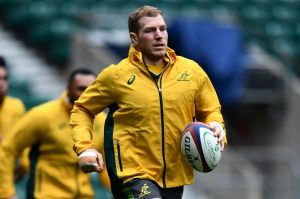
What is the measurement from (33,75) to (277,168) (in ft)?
12.7

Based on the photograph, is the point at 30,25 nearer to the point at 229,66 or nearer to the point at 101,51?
the point at 101,51

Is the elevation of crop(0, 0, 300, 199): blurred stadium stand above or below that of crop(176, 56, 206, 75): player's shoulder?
below

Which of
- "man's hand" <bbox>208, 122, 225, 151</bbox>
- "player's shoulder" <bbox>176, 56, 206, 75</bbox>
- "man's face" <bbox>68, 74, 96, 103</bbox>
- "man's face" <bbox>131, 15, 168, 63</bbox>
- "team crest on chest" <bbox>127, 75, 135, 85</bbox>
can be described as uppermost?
"man's face" <bbox>131, 15, 168, 63</bbox>

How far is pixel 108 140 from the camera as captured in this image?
6.57 meters

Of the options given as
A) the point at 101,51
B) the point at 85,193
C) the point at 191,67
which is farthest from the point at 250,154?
the point at 191,67

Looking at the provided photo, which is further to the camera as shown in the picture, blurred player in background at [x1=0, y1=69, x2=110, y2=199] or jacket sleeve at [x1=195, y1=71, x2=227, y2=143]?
blurred player in background at [x1=0, y1=69, x2=110, y2=199]

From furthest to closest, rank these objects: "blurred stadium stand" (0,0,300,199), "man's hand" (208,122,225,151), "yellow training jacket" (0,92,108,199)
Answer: "blurred stadium stand" (0,0,300,199), "yellow training jacket" (0,92,108,199), "man's hand" (208,122,225,151)

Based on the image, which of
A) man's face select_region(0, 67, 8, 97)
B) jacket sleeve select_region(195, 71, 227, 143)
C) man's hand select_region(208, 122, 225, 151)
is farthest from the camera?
man's face select_region(0, 67, 8, 97)

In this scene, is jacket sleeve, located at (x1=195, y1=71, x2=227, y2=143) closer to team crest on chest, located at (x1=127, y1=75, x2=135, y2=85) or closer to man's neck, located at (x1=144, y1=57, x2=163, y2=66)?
man's neck, located at (x1=144, y1=57, x2=163, y2=66)

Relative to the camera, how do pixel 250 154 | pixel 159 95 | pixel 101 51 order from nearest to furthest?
pixel 159 95, pixel 250 154, pixel 101 51

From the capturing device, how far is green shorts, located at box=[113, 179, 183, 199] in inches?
249

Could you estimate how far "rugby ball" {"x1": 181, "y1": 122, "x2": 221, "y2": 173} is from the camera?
6.23 m

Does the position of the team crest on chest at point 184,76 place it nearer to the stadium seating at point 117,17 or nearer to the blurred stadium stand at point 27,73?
the blurred stadium stand at point 27,73

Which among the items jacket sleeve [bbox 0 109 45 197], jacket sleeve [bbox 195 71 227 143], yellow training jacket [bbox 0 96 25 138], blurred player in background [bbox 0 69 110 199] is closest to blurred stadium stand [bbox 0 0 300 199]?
yellow training jacket [bbox 0 96 25 138]
